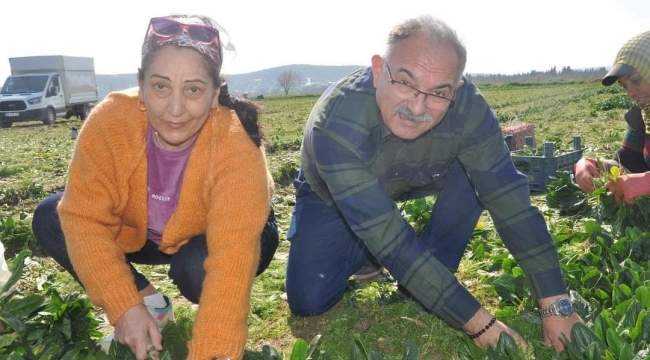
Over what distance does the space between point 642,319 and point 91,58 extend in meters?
31.1

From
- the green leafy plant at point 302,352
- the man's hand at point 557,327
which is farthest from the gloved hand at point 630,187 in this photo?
the green leafy plant at point 302,352

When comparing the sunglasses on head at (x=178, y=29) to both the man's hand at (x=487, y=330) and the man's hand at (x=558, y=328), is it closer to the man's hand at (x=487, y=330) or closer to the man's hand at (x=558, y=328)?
the man's hand at (x=487, y=330)

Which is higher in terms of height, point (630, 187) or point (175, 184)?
point (175, 184)

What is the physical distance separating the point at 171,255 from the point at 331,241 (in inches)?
36.4

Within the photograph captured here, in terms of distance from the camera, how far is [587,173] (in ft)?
14.9

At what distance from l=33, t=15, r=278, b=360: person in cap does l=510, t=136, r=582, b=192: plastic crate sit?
4.08 m

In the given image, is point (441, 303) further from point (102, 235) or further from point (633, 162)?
point (633, 162)

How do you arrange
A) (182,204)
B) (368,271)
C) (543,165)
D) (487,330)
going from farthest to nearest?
(543,165)
(368,271)
(182,204)
(487,330)

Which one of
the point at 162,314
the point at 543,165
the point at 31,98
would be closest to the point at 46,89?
the point at 31,98

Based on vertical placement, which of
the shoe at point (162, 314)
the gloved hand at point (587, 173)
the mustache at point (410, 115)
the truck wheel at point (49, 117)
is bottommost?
the truck wheel at point (49, 117)

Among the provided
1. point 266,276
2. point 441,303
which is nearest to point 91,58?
point 266,276

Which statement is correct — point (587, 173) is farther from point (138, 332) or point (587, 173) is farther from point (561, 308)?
point (138, 332)

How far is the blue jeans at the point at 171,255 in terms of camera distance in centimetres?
302

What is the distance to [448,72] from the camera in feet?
8.06
